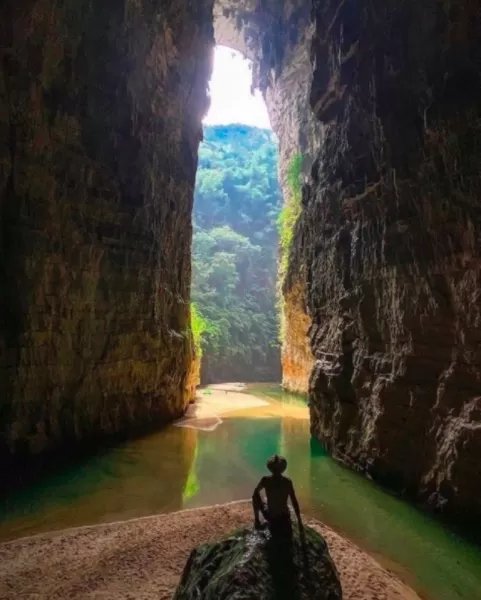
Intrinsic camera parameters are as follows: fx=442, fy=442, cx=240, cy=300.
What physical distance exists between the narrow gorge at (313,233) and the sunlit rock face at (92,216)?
0.17 ft

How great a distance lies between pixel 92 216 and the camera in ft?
38.3

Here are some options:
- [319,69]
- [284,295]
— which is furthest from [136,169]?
[284,295]

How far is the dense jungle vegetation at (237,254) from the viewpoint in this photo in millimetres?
37000

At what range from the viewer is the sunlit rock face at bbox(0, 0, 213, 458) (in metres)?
9.34

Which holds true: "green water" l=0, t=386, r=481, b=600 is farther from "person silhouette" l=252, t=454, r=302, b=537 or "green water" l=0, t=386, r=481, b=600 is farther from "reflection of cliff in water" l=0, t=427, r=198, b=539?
"person silhouette" l=252, t=454, r=302, b=537

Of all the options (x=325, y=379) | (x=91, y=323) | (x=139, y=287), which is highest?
(x=139, y=287)

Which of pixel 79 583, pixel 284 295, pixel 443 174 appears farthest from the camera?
pixel 284 295

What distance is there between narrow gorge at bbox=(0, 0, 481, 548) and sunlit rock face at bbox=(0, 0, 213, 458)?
5cm

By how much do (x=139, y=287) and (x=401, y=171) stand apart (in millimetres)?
8271

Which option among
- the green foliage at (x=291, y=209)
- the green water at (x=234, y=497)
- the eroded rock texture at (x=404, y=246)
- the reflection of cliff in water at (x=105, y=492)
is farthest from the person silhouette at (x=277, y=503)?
the green foliage at (x=291, y=209)

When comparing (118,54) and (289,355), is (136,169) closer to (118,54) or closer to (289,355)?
(118,54)

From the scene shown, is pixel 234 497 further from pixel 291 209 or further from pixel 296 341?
pixel 291 209

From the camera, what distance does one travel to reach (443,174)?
7402 mm

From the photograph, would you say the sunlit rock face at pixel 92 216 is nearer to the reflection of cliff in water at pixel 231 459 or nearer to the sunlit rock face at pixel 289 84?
the reflection of cliff in water at pixel 231 459
